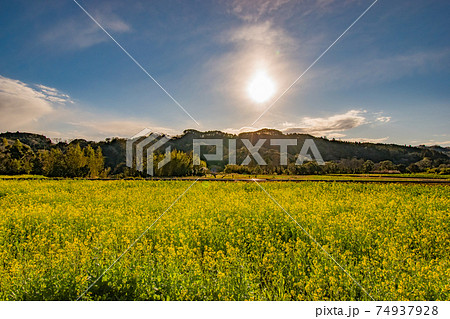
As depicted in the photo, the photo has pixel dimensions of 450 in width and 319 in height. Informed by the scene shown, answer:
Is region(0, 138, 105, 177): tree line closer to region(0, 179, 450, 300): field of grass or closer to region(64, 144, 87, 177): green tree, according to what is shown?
region(64, 144, 87, 177): green tree

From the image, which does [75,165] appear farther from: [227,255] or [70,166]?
[227,255]

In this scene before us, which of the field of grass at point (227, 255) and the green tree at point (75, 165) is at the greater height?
the green tree at point (75, 165)

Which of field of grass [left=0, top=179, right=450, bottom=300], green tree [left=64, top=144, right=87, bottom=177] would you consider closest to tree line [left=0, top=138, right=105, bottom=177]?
green tree [left=64, top=144, right=87, bottom=177]

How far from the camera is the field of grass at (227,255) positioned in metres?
4.22

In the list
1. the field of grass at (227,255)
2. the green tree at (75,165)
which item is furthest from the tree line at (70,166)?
the field of grass at (227,255)

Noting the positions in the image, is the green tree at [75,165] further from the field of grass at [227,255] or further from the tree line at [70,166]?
the field of grass at [227,255]

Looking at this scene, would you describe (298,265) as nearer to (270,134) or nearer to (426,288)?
(426,288)

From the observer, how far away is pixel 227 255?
6145mm

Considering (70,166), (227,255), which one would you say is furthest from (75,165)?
(227,255)

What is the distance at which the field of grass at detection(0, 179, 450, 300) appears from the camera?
4219mm

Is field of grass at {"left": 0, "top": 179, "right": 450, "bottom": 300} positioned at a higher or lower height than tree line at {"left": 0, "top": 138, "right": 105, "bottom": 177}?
lower
